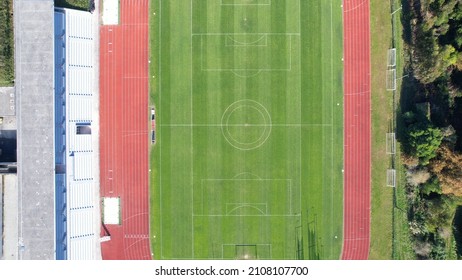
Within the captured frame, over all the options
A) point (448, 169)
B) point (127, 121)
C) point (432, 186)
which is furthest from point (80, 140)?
point (448, 169)

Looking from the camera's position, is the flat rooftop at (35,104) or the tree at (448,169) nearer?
the tree at (448,169)

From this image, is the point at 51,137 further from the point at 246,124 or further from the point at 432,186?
the point at 432,186

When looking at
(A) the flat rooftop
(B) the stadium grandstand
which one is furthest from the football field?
(A) the flat rooftop

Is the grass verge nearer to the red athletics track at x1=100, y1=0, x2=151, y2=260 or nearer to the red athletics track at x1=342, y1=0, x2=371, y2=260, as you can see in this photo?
the red athletics track at x1=100, y1=0, x2=151, y2=260

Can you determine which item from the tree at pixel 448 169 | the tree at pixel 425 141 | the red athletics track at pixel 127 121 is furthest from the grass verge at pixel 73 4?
the tree at pixel 448 169

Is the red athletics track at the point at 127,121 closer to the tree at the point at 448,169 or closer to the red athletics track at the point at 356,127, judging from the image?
the red athletics track at the point at 356,127

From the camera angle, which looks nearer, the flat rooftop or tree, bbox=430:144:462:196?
tree, bbox=430:144:462:196

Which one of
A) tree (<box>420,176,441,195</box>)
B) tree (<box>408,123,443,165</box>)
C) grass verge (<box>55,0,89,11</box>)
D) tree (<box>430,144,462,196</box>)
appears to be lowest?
tree (<box>420,176,441,195</box>)
